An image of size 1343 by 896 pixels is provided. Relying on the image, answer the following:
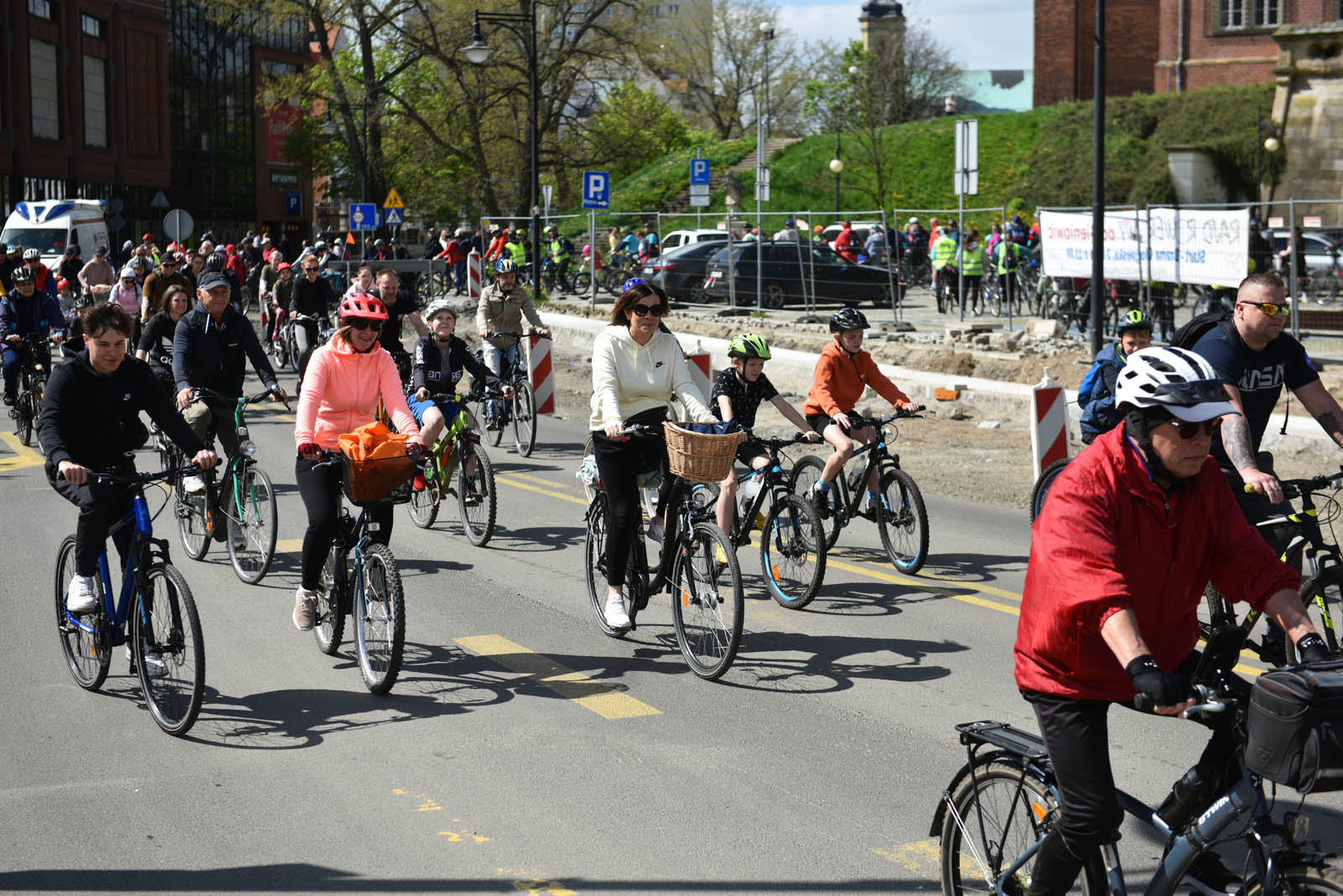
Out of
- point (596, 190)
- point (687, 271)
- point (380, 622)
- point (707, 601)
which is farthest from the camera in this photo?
point (687, 271)

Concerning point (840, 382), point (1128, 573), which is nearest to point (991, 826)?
point (1128, 573)

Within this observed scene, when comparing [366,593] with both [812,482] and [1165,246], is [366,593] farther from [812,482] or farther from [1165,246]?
[1165,246]

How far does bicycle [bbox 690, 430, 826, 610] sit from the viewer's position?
9.00m

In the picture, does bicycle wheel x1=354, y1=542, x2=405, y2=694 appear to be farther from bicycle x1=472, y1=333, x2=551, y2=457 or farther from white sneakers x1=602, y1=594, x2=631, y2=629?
bicycle x1=472, y1=333, x2=551, y2=457

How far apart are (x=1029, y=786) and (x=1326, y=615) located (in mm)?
3513

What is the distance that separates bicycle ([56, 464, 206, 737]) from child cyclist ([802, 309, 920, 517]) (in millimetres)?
4258

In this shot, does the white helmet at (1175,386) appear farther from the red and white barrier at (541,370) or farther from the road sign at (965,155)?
the road sign at (965,155)

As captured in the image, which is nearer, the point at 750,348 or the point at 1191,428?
the point at 1191,428

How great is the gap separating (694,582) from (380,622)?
1531 millimetres

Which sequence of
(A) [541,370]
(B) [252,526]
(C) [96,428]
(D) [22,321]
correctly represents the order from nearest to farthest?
1. (C) [96,428]
2. (B) [252,526]
3. (D) [22,321]
4. (A) [541,370]

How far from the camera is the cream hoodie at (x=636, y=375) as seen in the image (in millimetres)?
8000

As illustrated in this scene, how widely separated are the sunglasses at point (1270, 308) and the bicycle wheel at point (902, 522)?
3.00 metres

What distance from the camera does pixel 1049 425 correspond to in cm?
1281

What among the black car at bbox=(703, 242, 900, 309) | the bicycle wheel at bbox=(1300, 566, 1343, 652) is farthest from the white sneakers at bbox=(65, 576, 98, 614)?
the black car at bbox=(703, 242, 900, 309)
